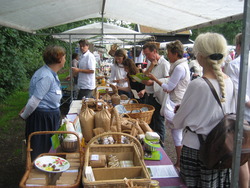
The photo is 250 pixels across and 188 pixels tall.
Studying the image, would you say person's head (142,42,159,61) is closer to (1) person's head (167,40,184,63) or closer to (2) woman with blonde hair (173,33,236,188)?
(1) person's head (167,40,184,63)

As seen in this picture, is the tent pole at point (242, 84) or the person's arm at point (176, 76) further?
the person's arm at point (176, 76)

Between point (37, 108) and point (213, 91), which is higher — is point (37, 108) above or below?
below

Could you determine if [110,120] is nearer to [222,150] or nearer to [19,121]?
[222,150]

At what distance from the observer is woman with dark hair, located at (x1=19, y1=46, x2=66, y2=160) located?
2434 millimetres

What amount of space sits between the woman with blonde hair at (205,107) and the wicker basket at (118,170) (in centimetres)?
33

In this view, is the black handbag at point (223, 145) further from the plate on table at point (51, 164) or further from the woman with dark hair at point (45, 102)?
the woman with dark hair at point (45, 102)

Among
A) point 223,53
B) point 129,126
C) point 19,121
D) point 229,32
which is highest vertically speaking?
point 229,32

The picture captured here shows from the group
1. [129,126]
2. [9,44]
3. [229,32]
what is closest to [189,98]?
[129,126]

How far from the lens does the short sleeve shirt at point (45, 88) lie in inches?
94.9

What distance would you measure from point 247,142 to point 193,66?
6113 millimetres

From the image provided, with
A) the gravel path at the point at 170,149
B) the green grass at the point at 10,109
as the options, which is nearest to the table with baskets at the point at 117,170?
the gravel path at the point at 170,149

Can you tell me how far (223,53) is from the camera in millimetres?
1507

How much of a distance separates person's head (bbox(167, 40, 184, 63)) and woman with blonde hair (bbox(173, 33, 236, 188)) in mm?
1438

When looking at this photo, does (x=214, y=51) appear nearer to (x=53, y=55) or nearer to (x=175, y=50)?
(x=175, y=50)
